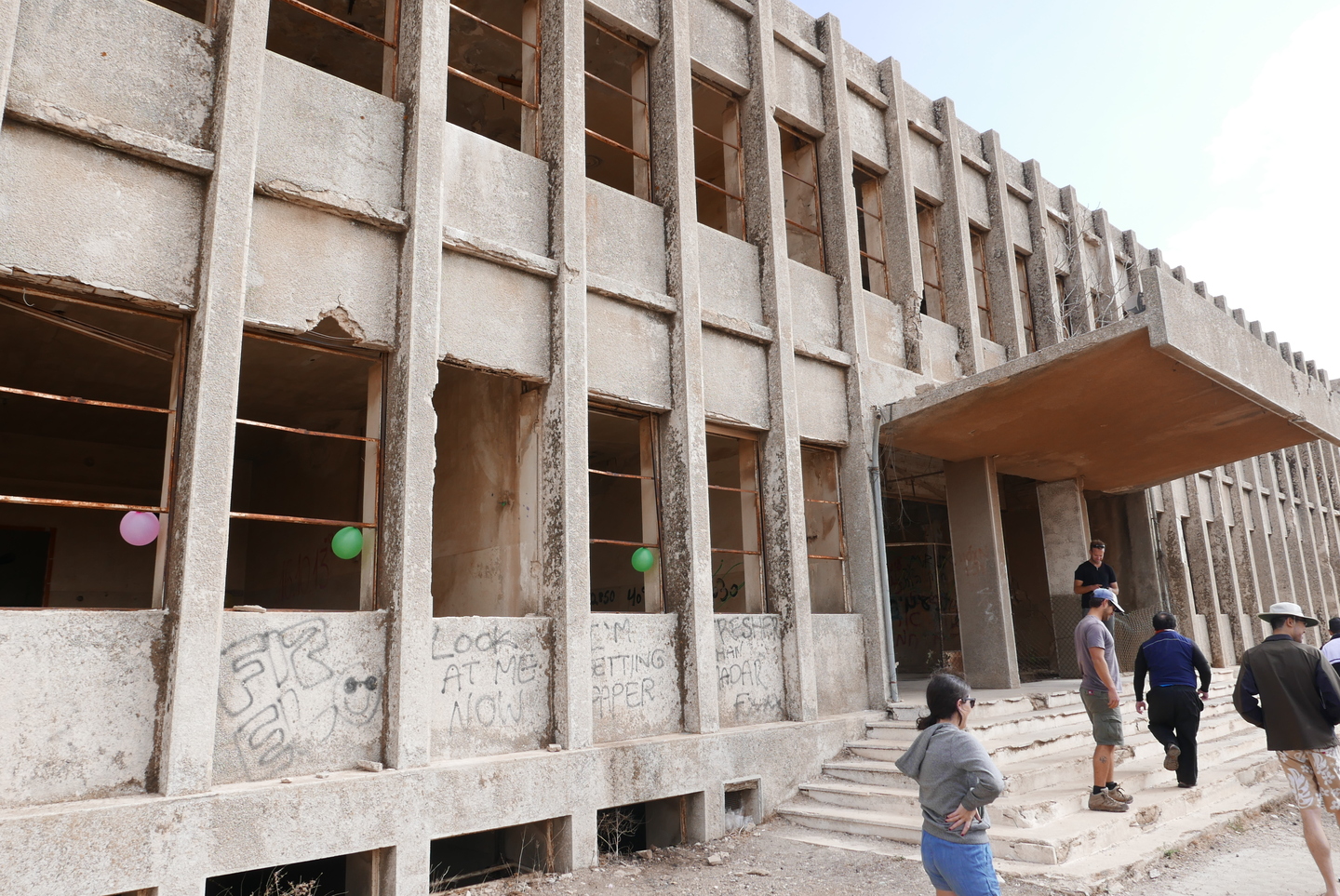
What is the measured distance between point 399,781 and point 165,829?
4.56ft

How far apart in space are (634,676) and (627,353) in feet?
9.54

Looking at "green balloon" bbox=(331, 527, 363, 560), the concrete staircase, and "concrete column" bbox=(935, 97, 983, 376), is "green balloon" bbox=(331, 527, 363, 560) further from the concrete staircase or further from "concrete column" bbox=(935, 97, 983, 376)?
"concrete column" bbox=(935, 97, 983, 376)

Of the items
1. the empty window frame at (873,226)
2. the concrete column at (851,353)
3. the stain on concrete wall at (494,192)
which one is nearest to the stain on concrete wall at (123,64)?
the stain on concrete wall at (494,192)

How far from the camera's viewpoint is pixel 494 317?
7.29 meters

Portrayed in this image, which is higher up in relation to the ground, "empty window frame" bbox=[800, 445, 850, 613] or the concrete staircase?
"empty window frame" bbox=[800, 445, 850, 613]

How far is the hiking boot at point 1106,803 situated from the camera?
6918 millimetres

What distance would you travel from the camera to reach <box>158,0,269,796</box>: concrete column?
5219 millimetres

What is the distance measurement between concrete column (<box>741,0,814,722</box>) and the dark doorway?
10.9 metres

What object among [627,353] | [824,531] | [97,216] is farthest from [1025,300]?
[97,216]

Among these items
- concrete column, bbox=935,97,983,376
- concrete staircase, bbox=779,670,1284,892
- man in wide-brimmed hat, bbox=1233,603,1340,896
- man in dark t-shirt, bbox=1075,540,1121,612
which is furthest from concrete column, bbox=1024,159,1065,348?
man in wide-brimmed hat, bbox=1233,603,1340,896

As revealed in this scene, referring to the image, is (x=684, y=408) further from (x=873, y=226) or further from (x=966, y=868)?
(x=966, y=868)

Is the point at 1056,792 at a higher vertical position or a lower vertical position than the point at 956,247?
lower

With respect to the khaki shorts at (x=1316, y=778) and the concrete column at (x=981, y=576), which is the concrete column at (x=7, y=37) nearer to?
the khaki shorts at (x=1316, y=778)

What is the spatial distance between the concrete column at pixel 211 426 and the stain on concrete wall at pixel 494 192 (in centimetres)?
155
